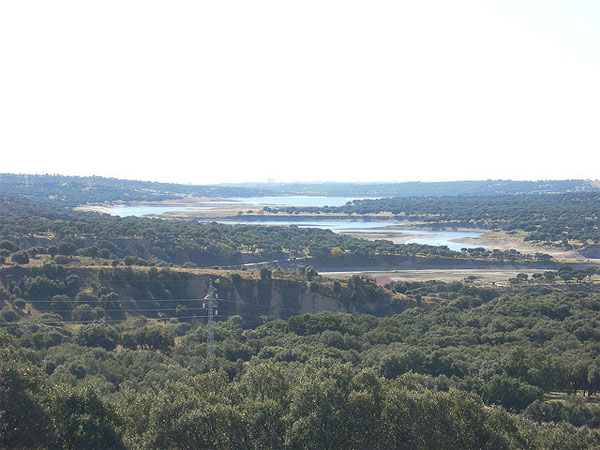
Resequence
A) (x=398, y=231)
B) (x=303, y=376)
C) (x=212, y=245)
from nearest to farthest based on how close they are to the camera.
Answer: (x=303, y=376), (x=212, y=245), (x=398, y=231)

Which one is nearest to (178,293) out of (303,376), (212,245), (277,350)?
(277,350)

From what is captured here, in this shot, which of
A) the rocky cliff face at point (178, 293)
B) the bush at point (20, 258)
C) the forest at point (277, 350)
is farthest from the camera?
the bush at point (20, 258)

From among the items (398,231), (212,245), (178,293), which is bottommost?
(178,293)

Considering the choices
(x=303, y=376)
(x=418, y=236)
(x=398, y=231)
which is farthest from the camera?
(x=398, y=231)

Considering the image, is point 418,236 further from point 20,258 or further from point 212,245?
point 20,258

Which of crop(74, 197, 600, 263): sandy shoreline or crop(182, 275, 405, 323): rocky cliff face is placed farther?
crop(74, 197, 600, 263): sandy shoreline

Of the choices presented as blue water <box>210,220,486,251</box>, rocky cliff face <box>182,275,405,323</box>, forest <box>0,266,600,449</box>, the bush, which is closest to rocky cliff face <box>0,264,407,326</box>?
rocky cliff face <box>182,275,405,323</box>

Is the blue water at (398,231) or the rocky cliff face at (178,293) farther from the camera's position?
the blue water at (398,231)

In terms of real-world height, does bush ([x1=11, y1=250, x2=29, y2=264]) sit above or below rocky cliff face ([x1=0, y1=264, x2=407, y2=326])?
above

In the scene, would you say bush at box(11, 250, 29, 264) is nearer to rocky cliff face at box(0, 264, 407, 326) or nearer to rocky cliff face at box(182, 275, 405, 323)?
rocky cliff face at box(0, 264, 407, 326)

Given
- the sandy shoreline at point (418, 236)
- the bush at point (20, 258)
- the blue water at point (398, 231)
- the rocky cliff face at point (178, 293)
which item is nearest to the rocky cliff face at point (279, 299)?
the rocky cliff face at point (178, 293)

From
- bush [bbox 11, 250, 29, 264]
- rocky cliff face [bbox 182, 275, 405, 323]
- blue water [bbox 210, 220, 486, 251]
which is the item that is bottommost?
rocky cliff face [bbox 182, 275, 405, 323]

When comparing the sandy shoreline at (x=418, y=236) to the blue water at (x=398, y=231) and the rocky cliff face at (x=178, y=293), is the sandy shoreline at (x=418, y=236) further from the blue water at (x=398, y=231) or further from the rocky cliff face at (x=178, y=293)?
the rocky cliff face at (x=178, y=293)

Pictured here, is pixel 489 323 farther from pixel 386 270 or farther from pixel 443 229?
pixel 443 229
